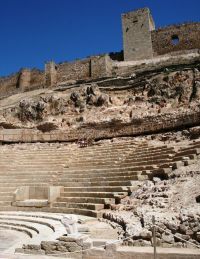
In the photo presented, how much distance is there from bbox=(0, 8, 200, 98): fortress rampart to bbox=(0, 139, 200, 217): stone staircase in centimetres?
1229

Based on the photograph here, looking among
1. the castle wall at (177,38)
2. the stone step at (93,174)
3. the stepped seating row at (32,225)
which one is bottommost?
the stepped seating row at (32,225)

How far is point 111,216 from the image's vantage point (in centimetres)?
773

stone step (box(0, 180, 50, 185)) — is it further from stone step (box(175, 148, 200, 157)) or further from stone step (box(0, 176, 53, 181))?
stone step (box(175, 148, 200, 157))

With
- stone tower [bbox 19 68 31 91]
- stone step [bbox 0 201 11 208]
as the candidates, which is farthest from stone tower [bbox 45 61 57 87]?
stone step [bbox 0 201 11 208]

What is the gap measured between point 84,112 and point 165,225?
14114mm

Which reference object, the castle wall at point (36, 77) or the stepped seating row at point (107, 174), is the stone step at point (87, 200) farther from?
the castle wall at point (36, 77)

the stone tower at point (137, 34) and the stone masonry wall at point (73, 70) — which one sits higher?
the stone tower at point (137, 34)

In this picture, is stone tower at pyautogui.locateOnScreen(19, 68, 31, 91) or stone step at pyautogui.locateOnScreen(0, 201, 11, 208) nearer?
stone step at pyautogui.locateOnScreen(0, 201, 11, 208)

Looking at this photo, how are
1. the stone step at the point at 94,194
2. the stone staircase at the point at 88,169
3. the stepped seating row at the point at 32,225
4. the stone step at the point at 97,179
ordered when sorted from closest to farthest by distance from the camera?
the stepped seating row at the point at 32,225 < the stone step at the point at 94,194 < the stone staircase at the point at 88,169 < the stone step at the point at 97,179

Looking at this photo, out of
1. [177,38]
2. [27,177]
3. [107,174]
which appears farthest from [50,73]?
[107,174]

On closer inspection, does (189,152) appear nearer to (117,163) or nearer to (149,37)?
(117,163)

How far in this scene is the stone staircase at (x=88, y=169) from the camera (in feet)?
31.2

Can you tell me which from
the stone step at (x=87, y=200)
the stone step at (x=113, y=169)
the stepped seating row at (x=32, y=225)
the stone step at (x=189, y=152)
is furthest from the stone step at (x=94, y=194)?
the stone step at (x=189, y=152)

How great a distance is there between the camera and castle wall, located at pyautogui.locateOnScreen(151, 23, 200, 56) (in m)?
27.8
